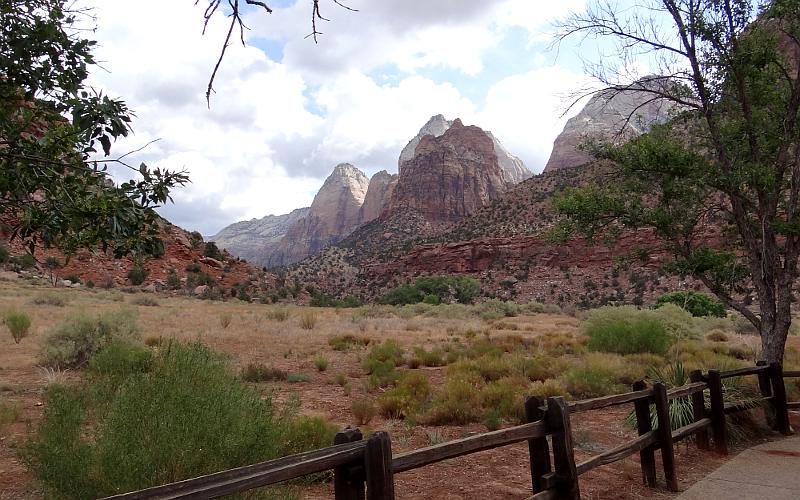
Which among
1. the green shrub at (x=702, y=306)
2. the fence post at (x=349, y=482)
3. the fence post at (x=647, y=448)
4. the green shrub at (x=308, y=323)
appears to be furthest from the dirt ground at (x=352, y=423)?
the green shrub at (x=702, y=306)

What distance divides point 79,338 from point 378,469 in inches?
510

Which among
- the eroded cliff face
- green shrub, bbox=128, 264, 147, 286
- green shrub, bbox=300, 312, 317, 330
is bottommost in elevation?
green shrub, bbox=300, 312, 317, 330

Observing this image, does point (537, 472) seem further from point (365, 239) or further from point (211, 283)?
point (365, 239)

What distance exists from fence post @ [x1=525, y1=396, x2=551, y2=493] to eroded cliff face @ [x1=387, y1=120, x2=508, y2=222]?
400ft

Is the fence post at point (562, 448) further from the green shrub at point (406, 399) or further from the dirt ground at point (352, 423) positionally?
the green shrub at point (406, 399)

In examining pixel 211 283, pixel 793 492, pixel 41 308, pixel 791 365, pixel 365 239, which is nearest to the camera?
pixel 793 492

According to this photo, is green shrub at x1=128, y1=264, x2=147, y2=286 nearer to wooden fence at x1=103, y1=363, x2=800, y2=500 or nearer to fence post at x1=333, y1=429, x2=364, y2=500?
wooden fence at x1=103, y1=363, x2=800, y2=500

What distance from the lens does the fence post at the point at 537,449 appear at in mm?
4930

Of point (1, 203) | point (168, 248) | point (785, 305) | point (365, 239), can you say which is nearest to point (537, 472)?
point (1, 203)

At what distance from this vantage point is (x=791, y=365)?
1446cm

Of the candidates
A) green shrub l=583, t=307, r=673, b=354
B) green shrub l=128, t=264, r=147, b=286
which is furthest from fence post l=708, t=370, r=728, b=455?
green shrub l=128, t=264, r=147, b=286

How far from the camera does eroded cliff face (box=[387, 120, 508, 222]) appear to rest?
135625 mm

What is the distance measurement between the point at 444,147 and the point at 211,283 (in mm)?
109162

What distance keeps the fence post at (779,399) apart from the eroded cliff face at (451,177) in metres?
117
